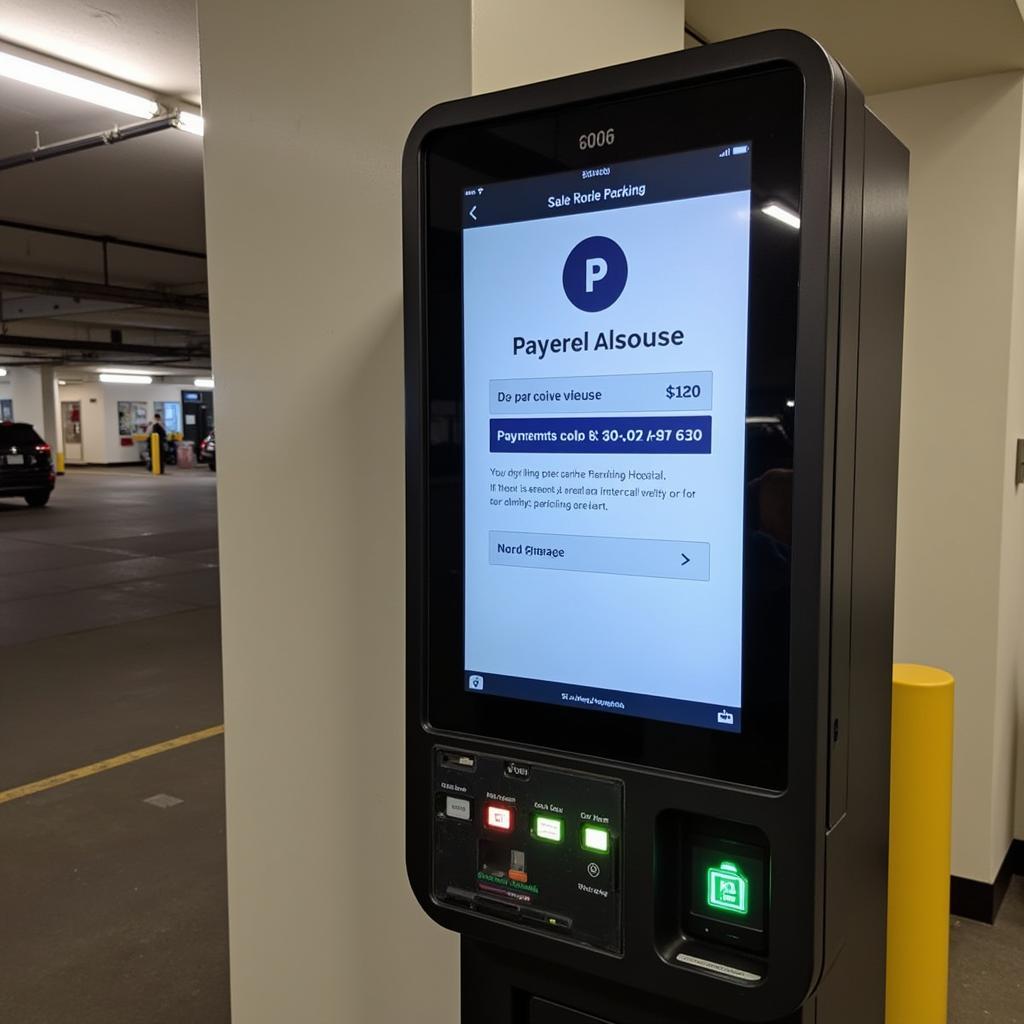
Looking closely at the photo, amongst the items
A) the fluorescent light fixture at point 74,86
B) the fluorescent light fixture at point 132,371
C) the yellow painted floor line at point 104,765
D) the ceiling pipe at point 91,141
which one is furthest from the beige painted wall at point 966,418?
the fluorescent light fixture at point 132,371

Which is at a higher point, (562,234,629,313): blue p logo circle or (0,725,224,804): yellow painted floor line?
(562,234,629,313): blue p logo circle

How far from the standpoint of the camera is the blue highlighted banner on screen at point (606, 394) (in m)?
0.95

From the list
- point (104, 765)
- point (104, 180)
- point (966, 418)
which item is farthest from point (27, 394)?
point (966, 418)

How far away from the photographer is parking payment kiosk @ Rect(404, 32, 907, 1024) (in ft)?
2.95

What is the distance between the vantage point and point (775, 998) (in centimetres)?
94

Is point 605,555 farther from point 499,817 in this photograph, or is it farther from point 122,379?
point 122,379

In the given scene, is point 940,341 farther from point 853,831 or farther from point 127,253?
point 127,253

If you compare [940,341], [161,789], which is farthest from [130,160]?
[940,341]

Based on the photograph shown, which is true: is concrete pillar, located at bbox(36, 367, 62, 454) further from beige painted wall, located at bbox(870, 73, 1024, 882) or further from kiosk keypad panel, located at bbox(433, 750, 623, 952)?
kiosk keypad panel, located at bbox(433, 750, 623, 952)

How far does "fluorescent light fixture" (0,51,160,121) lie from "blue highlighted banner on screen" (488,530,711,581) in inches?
194

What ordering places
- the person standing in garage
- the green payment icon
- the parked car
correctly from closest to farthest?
the green payment icon
the person standing in garage
the parked car

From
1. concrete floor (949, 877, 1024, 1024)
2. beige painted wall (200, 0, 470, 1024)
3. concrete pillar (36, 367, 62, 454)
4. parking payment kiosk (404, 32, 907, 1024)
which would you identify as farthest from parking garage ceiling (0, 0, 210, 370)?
concrete pillar (36, 367, 62, 454)

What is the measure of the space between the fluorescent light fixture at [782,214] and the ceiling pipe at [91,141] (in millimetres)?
5715

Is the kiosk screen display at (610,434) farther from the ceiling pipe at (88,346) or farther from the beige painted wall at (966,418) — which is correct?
the ceiling pipe at (88,346)
